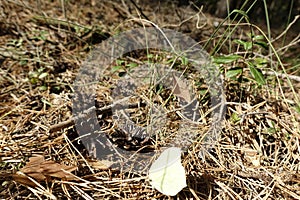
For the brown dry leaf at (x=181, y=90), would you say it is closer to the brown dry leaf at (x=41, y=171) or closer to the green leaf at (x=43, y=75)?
the brown dry leaf at (x=41, y=171)

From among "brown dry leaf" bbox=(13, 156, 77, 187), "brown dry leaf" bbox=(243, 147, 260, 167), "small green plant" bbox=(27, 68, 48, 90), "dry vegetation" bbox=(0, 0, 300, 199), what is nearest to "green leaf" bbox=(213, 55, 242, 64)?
"dry vegetation" bbox=(0, 0, 300, 199)

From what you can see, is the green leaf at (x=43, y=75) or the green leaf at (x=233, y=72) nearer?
the green leaf at (x=233, y=72)

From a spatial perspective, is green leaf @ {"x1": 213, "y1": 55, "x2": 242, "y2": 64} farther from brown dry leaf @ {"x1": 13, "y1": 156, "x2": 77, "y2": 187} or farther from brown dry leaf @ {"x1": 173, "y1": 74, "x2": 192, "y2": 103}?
brown dry leaf @ {"x1": 13, "y1": 156, "x2": 77, "y2": 187}

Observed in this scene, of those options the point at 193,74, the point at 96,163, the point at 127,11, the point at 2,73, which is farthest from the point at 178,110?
the point at 127,11

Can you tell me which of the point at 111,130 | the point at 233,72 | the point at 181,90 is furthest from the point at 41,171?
the point at 233,72

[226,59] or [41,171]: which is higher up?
[226,59]

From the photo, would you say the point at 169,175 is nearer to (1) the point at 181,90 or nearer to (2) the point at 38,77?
(1) the point at 181,90

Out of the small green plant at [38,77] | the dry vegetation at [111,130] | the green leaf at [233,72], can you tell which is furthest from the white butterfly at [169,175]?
the small green plant at [38,77]
